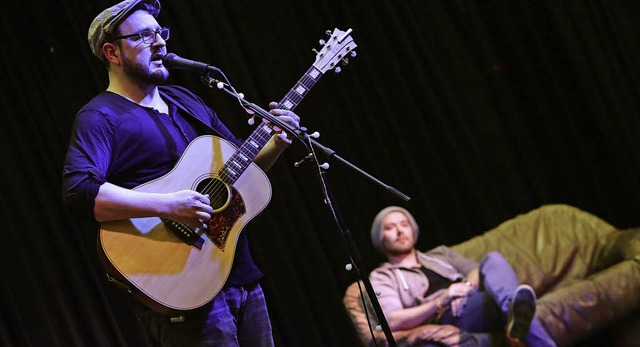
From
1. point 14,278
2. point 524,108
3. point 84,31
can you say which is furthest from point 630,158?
point 14,278

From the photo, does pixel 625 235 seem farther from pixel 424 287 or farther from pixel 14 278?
pixel 14 278

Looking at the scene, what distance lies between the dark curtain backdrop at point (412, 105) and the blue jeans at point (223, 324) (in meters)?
1.73

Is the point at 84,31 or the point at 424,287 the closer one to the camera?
the point at 84,31

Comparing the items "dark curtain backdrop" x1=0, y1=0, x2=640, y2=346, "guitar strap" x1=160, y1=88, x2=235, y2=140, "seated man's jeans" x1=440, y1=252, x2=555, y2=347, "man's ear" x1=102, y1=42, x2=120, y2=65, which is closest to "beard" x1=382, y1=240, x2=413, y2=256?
"dark curtain backdrop" x1=0, y1=0, x2=640, y2=346

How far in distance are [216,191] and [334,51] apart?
669mm

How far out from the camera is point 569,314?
392 centimetres

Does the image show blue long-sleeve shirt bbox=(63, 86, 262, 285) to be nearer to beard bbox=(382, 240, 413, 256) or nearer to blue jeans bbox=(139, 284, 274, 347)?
blue jeans bbox=(139, 284, 274, 347)

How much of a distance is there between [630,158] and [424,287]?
61.5 inches

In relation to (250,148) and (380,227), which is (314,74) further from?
(380,227)

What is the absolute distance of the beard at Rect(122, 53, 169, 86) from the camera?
232 cm

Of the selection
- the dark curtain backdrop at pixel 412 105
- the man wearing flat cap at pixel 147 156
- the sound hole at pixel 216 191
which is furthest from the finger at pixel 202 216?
the dark curtain backdrop at pixel 412 105

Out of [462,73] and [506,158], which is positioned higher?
[462,73]

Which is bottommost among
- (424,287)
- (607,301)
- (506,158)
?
(607,301)

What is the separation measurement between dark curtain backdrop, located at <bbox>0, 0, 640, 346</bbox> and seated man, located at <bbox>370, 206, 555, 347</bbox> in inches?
7.0
